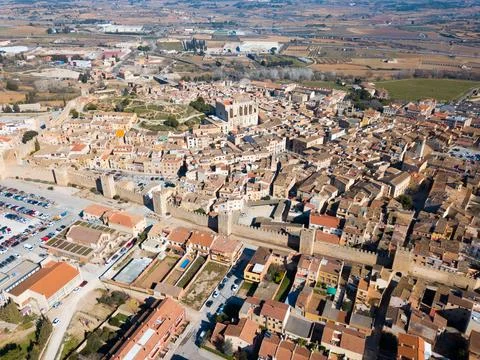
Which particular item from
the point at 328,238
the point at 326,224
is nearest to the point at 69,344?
the point at 328,238

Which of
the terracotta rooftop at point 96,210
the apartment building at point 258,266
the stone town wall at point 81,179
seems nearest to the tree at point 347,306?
the apartment building at point 258,266

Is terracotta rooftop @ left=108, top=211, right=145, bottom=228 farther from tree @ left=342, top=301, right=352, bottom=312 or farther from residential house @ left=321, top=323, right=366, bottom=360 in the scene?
residential house @ left=321, top=323, right=366, bottom=360

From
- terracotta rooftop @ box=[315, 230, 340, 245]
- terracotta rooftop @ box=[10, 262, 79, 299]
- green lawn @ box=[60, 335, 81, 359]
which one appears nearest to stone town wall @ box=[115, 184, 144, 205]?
terracotta rooftop @ box=[10, 262, 79, 299]

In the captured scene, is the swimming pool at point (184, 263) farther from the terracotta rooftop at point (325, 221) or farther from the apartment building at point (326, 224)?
the terracotta rooftop at point (325, 221)

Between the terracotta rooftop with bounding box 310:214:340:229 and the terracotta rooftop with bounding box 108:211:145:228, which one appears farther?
the terracotta rooftop with bounding box 108:211:145:228

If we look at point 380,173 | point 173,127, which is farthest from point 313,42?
point 380,173

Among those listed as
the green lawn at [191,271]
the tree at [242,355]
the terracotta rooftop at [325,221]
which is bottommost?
the green lawn at [191,271]

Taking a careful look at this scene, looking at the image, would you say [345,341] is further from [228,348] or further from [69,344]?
[69,344]

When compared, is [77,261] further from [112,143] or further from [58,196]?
[112,143]
